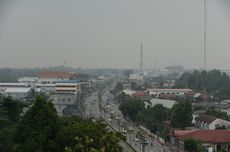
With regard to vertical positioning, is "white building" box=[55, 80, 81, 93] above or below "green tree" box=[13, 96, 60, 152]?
below

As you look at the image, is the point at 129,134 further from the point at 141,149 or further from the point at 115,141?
the point at 115,141

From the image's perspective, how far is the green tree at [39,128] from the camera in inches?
368

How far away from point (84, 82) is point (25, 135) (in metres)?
37.2

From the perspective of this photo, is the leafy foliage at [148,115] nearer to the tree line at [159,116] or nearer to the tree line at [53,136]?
the tree line at [159,116]

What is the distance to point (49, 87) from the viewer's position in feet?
125

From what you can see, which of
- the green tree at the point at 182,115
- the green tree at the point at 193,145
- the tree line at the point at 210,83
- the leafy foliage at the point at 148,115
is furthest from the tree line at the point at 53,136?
the tree line at the point at 210,83

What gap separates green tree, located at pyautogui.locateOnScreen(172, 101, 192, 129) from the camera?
17875mm

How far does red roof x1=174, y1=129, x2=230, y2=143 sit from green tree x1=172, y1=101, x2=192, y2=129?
2511 mm

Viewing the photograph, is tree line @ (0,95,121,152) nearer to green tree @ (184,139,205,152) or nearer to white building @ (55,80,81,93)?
green tree @ (184,139,205,152)

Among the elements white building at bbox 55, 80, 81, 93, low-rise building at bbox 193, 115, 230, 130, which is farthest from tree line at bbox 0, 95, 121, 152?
white building at bbox 55, 80, 81, 93

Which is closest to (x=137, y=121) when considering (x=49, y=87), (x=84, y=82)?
(x=49, y=87)

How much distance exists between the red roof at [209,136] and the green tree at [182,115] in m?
2.51

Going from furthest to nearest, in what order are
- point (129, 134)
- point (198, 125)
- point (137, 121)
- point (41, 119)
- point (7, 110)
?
point (137, 121) → point (198, 125) → point (129, 134) → point (7, 110) → point (41, 119)

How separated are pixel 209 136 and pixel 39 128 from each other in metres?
6.67
